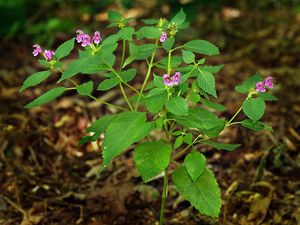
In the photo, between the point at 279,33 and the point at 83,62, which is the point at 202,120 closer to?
the point at 83,62

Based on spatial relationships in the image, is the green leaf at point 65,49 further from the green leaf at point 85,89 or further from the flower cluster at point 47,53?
the green leaf at point 85,89

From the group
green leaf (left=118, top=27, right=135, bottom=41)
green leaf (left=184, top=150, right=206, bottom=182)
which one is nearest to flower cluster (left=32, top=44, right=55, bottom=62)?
green leaf (left=118, top=27, right=135, bottom=41)

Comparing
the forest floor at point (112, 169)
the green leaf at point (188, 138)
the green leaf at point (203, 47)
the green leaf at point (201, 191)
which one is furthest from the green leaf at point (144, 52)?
the forest floor at point (112, 169)

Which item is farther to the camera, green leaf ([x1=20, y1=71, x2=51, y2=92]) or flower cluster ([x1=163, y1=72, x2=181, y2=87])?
green leaf ([x1=20, y1=71, x2=51, y2=92])

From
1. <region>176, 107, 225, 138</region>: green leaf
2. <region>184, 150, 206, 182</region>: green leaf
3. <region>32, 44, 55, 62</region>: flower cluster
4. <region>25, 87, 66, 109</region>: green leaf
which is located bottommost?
<region>184, 150, 206, 182</region>: green leaf

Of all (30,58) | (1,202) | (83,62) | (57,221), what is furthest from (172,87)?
(30,58)

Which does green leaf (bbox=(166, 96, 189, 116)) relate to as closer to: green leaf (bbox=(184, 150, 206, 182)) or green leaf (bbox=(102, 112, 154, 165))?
green leaf (bbox=(102, 112, 154, 165))

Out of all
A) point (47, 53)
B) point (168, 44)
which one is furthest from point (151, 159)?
point (47, 53)
